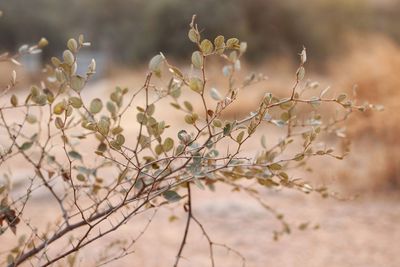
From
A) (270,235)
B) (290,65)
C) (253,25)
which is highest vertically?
(253,25)

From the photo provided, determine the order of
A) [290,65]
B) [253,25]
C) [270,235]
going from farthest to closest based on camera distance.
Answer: [253,25], [290,65], [270,235]

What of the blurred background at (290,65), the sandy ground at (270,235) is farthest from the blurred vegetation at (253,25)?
the sandy ground at (270,235)

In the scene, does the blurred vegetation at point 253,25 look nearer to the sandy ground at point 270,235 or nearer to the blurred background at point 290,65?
the blurred background at point 290,65

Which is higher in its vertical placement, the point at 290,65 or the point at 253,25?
the point at 253,25

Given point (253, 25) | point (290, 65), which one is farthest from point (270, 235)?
point (253, 25)

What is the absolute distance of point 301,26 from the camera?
49.2 ft

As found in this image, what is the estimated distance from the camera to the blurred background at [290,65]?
3051mm

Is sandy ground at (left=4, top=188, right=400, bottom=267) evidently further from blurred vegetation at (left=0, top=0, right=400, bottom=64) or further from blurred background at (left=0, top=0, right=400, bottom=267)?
blurred vegetation at (left=0, top=0, right=400, bottom=64)

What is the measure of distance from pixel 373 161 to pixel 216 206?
132 cm

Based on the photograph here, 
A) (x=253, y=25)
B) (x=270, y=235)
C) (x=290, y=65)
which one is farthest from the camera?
(x=253, y=25)

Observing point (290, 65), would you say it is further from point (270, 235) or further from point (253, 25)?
point (270, 235)

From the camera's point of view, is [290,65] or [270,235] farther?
[290,65]

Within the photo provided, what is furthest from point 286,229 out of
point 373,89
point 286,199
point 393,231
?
point 373,89

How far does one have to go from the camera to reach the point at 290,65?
1152 cm
